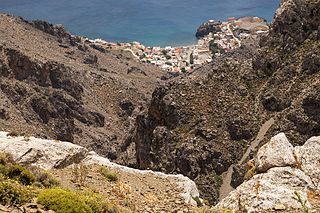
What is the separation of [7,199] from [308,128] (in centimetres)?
3250

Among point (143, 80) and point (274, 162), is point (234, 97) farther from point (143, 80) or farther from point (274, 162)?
point (143, 80)

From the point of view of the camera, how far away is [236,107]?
4422 cm

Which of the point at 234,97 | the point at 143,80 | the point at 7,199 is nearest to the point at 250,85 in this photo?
the point at 234,97

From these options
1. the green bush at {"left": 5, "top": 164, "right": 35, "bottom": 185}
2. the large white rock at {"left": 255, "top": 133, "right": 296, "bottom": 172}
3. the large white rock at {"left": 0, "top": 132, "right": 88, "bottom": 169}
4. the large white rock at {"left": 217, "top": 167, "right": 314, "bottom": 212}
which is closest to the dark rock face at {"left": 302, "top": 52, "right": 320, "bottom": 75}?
the large white rock at {"left": 255, "top": 133, "right": 296, "bottom": 172}

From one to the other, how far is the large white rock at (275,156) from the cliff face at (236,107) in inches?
Result: 799

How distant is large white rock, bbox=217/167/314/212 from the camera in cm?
1363

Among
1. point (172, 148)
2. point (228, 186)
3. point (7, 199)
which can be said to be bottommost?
point (228, 186)

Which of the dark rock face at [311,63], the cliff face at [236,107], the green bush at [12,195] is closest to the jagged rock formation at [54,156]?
the green bush at [12,195]

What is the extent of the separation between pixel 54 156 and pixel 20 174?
16.4ft

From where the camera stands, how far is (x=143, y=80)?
11531 centimetres

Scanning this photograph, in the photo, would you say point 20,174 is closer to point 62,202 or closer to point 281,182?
point 62,202

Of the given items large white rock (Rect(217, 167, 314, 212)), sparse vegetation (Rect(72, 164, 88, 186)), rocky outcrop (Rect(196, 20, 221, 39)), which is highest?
rocky outcrop (Rect(196, 20, 221, 39))

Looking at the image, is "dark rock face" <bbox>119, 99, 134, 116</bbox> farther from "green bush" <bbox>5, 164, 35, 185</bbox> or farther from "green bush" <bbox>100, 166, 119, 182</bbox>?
"green bush" <bbox>5, 164, 35, 185</bbox>

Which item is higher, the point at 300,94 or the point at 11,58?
the point at 11,58
